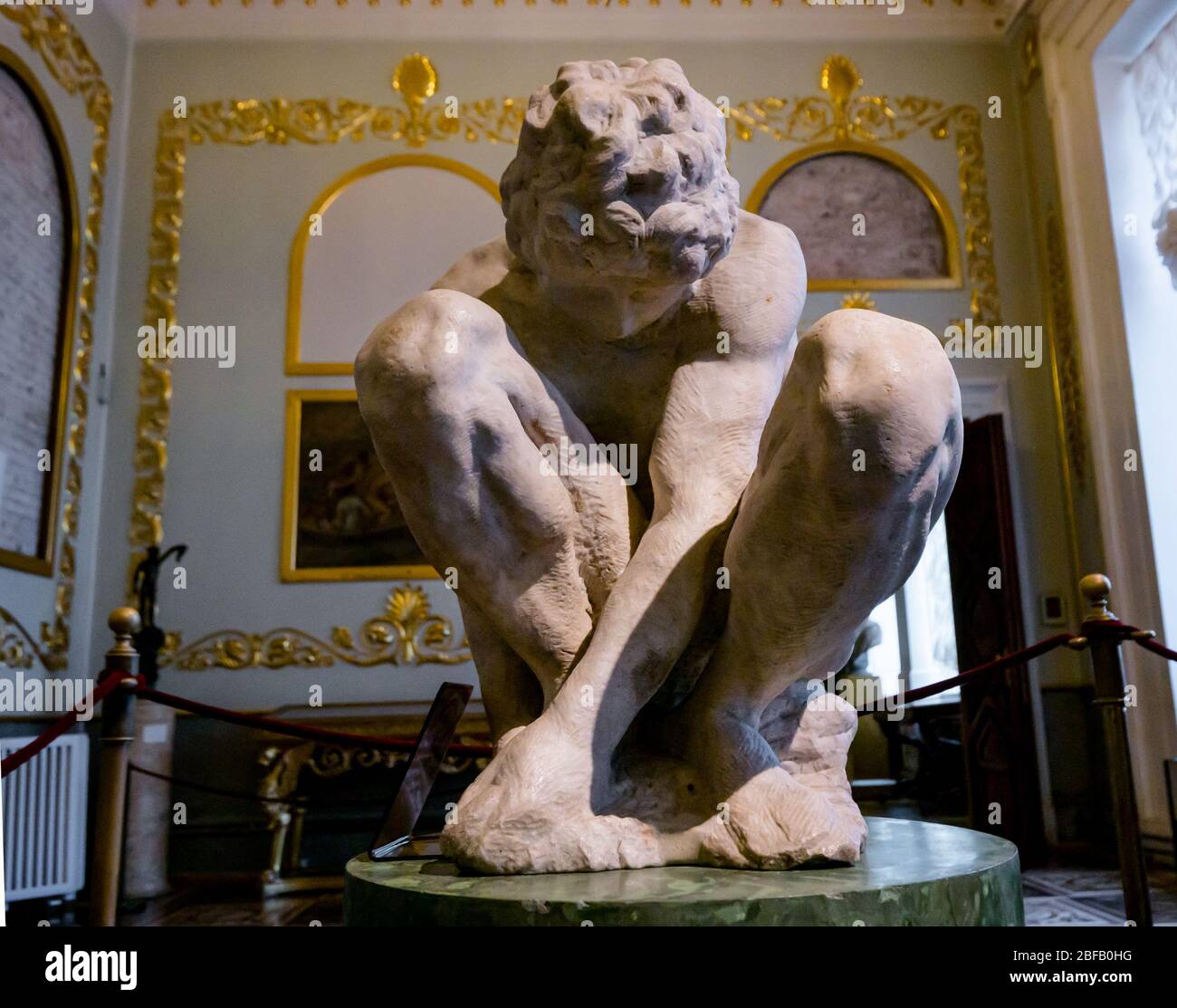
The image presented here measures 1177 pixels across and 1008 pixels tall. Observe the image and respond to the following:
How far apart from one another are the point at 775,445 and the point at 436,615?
425cm

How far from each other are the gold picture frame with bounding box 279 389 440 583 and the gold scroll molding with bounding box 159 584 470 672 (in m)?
0.19

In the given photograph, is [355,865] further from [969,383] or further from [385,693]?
[969,383]

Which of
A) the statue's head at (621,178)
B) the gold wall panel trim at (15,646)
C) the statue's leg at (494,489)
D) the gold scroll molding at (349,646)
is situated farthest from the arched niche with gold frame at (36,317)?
the statue's head at (621,178)

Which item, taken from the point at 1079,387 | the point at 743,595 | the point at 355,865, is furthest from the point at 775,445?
the point at 1079,387

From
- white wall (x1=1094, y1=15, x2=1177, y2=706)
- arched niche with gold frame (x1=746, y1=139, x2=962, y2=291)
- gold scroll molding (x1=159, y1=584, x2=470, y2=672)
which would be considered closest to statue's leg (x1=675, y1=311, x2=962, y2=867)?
white wall (x1=1094, y1=15, x2=1177, y2=706)

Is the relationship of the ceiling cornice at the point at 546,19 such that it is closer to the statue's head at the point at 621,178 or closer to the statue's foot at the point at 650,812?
the statue's head at the point at 621,178

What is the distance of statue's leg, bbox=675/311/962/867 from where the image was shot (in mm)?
1012

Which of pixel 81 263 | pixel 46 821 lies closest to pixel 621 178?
pixel 46 821

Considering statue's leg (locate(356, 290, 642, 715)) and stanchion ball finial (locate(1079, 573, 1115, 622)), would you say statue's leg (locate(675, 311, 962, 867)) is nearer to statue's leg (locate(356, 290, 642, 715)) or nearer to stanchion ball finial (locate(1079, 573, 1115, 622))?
statue's leg (locate(356, 290, 642, 715))

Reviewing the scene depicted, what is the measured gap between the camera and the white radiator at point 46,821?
408cm

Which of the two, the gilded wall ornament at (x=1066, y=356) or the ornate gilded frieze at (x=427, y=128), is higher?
the ornate gilded frieze at (x=427, y=128)

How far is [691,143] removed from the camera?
4.14 feet

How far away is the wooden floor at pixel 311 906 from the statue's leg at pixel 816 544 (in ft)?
8.23

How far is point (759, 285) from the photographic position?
1.38 metres
